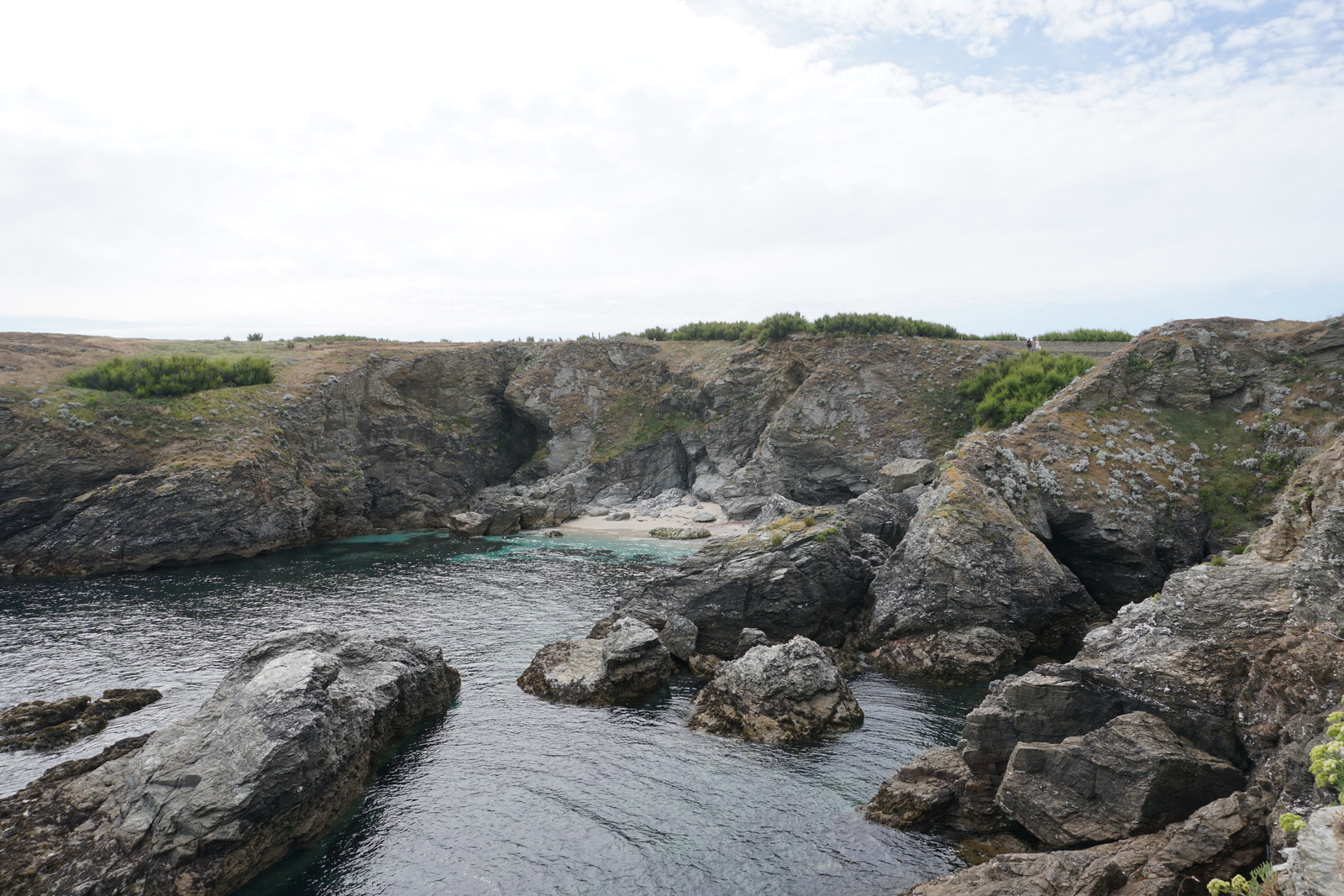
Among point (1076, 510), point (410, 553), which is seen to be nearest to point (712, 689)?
point (1076, 510)

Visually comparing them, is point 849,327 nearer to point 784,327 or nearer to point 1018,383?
point 784,327

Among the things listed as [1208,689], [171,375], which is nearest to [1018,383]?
[1208,689]

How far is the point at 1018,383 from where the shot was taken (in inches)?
1919

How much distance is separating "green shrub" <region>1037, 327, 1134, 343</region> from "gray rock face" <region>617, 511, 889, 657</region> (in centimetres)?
4097

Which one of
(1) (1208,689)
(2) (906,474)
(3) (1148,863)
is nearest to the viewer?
(3) (1148,863)

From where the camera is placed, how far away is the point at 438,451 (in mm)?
62531

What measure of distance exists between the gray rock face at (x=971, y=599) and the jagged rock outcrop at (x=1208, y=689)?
6.57 metres

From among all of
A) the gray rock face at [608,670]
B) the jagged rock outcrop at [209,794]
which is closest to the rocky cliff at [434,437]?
the gray rock face at [608,670]

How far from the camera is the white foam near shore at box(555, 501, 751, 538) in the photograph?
49875mm

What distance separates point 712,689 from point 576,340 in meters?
60.7

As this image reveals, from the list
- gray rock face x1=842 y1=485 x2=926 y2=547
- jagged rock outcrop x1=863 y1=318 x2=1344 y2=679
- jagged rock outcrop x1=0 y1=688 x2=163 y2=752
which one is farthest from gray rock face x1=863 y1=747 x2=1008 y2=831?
jagged rock outcrop x1=0 y1=688 x2=163 y2=752

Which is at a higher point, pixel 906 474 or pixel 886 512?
pixel 906 474

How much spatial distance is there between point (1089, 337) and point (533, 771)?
5962cm

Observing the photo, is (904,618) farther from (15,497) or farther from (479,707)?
(15,497)
